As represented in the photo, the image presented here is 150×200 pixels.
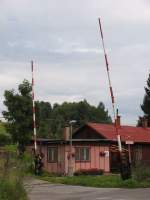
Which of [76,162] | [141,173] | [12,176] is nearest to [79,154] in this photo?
[76,162]

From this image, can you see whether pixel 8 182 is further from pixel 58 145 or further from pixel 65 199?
pixel 58 145

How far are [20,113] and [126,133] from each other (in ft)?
37.1

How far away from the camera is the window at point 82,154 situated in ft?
142

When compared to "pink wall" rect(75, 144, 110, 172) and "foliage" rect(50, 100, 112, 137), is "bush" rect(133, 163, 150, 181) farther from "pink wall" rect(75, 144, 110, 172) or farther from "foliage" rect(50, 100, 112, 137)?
"foliage" rect(50, 100, 112, 137)

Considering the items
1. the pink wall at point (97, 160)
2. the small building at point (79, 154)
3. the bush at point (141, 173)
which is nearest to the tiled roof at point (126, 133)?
the small building at point (79, 154)

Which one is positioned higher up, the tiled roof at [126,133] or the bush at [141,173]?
the tiled roof at [126,133]

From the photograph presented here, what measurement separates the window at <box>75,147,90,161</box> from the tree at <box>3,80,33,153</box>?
4378mm

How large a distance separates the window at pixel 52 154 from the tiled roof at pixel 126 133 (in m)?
5.75

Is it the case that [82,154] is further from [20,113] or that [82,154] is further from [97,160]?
[20,113]

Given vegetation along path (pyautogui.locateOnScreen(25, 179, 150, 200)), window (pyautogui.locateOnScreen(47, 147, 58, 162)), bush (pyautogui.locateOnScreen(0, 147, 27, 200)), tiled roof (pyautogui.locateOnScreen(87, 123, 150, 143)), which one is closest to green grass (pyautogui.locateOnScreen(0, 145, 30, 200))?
bush (pyautogui.locateOnScreen(0, 147, 27, 200))

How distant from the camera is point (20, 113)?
1784 inches

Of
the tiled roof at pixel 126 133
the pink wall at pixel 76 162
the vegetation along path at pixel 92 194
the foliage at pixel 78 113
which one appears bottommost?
the vegetation along path at pixel 92 194

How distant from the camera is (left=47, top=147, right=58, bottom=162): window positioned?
4306 centimetres

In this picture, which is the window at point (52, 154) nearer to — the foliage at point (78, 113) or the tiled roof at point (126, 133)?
the tiled roof at point (126, 133)
